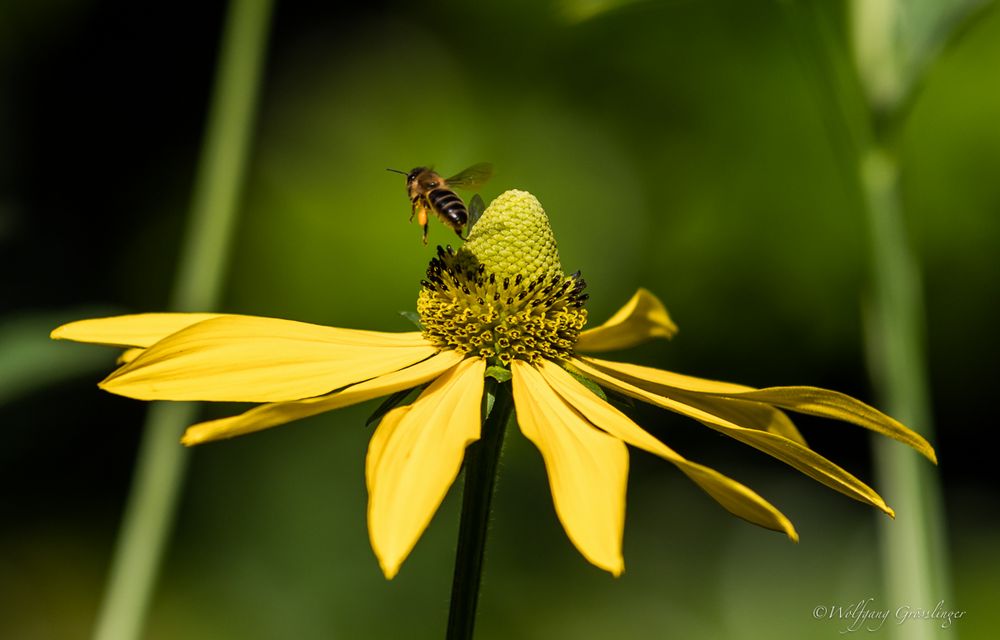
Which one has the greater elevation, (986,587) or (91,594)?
(986,587)

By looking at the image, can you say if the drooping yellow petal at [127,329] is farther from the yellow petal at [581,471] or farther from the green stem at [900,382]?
the green stem at [900,382]

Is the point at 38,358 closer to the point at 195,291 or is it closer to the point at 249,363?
the point at 195,291

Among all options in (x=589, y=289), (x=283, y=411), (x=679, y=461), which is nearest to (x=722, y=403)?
(x=679, y=461)

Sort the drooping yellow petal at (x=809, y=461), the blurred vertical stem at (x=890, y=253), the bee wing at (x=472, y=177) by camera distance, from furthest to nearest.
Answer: the bee wing at (x=472, y=177), the blurred vertical stem at (x=890, y=253), the drooping yellow petal at (x=809, y=461)

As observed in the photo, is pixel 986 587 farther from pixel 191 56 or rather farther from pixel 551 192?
pixel 191 56

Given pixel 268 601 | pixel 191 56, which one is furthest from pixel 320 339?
pixel 191 56

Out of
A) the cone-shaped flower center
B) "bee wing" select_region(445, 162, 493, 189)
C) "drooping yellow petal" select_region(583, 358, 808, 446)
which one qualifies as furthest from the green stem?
"bee wing" select_region(445, 162, 493, 189)

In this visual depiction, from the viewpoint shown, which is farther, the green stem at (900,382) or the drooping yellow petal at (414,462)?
the green stem at (900,382)

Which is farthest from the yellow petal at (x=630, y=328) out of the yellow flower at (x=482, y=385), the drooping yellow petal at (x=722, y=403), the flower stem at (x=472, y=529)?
the flower stem at (x=472, y=529)

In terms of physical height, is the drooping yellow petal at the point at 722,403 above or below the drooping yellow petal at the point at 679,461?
above
